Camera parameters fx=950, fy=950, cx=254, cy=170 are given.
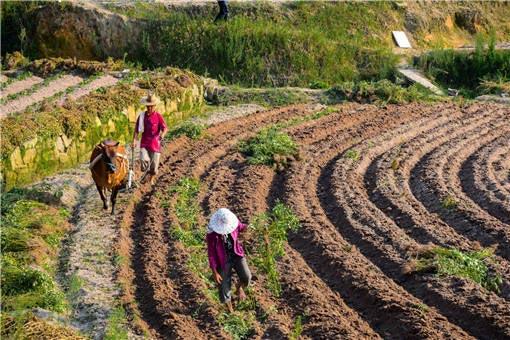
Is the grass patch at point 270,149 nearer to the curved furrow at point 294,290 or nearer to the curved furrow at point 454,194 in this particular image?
the curved furrow at point 294,290

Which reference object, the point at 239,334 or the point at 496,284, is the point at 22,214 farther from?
the point at 496,284

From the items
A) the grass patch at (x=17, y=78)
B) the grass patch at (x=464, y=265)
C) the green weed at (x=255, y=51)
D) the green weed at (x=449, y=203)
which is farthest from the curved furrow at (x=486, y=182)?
the grass patch at (x=17, y=78)

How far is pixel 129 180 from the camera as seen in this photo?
13.1m

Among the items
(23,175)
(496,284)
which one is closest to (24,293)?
(23,175)

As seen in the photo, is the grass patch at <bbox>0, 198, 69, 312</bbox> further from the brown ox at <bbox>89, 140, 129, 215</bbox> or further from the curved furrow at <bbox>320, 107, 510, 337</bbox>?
the curved furrow at <bbox>320, 107, 510, 337</bbox>

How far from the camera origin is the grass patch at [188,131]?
16.4 meters

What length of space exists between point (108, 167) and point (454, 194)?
15.8 ft

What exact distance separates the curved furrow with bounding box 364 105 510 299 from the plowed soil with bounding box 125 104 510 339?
25mm

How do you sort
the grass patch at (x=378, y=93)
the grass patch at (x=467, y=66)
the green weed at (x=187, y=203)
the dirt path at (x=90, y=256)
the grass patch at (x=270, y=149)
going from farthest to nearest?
the grass patch at (x=467, y=66), the grass patch at (x=378, y=93), the grass patch at (x=270, y=149), the green weed at (x=187, y=203), the dirt path at (x=90, y=256)

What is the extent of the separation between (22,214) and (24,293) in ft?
7.98

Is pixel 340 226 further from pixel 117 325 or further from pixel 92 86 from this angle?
pixel 92 86

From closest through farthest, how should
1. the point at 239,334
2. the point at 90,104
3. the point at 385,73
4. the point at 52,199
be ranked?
the point at 239,334 → the point at 52,199 → the point at 90,104 → the point at 385,73

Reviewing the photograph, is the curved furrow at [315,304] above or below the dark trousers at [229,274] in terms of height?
below

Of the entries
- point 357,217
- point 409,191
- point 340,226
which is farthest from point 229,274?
point 409,191
